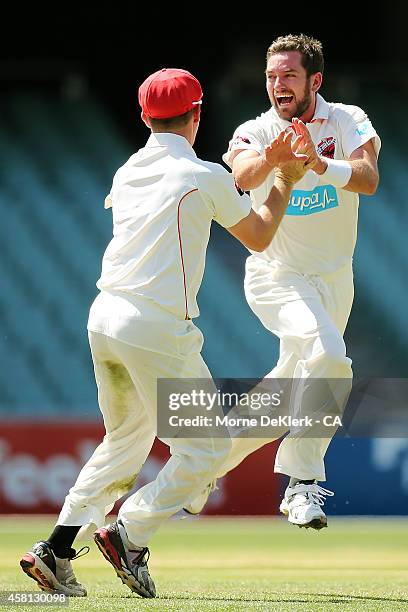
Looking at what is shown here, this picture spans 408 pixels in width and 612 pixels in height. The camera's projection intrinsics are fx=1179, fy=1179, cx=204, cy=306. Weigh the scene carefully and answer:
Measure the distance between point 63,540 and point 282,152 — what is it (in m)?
1.64

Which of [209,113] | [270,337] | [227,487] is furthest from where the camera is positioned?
[209,113]

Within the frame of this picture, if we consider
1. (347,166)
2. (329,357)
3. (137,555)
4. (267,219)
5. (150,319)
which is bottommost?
(137,555)

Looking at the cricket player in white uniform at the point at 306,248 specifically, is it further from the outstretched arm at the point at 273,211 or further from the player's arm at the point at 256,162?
the outstretched arm at the point at 273,211

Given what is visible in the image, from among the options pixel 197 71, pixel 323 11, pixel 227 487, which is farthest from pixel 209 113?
pixel 227 487

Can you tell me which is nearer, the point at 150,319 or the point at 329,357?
the point at 150,319

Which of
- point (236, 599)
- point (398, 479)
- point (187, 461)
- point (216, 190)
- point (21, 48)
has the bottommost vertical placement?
point (398, 479)

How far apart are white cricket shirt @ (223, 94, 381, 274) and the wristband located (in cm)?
35

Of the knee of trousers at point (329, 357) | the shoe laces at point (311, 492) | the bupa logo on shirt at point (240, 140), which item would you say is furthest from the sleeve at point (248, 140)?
the shoe laces at point (311, 492)

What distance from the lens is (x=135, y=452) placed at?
4312mm

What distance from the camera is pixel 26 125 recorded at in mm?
11766

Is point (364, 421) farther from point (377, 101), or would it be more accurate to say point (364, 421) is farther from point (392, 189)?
point (377, 101)

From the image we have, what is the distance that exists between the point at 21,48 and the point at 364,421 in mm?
5111

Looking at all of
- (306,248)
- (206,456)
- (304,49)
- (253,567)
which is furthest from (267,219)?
(253,567)

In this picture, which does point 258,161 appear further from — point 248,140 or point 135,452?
point 135,452
